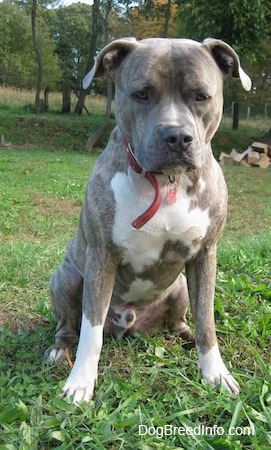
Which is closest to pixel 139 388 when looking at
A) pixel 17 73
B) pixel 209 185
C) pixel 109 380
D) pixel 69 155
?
pixel 109 380

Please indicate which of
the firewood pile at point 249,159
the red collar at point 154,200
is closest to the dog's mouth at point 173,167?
the red collar at point 154,200

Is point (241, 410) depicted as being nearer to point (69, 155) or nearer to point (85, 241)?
point (85, 241)

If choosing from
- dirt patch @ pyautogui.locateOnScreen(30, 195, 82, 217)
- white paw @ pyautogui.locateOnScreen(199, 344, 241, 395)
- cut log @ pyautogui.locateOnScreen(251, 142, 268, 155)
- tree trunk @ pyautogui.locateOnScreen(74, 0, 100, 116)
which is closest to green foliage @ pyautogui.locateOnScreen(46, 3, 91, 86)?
A: tree trunk @ pyautogui.locateOnScreen(74, 0, 100, 116)

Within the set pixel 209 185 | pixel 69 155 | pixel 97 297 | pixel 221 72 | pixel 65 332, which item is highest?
pixel 221 72

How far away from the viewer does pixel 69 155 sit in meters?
12.9

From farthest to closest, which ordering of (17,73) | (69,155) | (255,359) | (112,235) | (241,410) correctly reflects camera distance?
1. (17,73)
2. (69,155)
3. (255,359)
4. (112,235)
5. (241,410)

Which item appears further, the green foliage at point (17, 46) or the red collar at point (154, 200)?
the green foliage at point (17, 46)

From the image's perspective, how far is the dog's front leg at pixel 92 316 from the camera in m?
2.24

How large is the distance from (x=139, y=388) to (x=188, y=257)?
24.1 inches

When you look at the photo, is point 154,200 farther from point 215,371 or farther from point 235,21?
point 235,21

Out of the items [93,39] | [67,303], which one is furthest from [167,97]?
[93,39]

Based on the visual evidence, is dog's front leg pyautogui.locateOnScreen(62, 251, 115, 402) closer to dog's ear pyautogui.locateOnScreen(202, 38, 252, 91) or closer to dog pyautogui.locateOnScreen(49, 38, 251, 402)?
dog pyautogui.locateOnScreen(49, 38, 251, 402)

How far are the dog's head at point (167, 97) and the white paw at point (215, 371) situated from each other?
2.94 feet

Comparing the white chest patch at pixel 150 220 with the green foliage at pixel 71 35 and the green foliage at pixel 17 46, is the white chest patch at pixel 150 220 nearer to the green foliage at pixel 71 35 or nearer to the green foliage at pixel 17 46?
the green foliage at pixel 17 46
